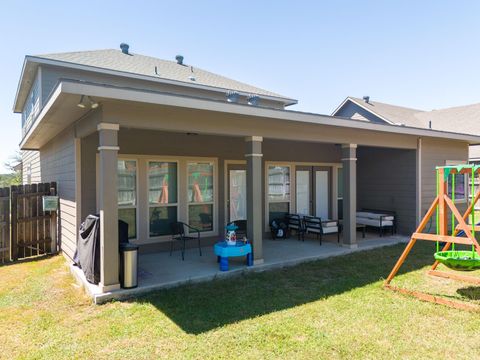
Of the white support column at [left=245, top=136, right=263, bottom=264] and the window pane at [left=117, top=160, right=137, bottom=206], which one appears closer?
the white support column at [left=245, top=136, right=263, bottom=264]

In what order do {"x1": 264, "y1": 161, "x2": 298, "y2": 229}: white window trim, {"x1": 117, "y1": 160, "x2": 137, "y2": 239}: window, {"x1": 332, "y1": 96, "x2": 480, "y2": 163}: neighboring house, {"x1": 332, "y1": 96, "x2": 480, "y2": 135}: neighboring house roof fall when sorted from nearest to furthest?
1. {"x1": 117, "y1": 160, "x2": 137, "y2": 239}: window
2. {"x1": 264, "y1": 161, "x2": 298, "y2": 229}: white window trim
3. {"x1": 332, "y1": 96, "x2": 480, "y2": 163}: neighboring house
4. {"x1": 332, "y1": 96, "x2": 480, "y2": 135}: neighboring house roof

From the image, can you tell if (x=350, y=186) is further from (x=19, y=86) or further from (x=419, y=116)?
(x=419, y=116)

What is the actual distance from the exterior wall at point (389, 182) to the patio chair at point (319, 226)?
194 cm

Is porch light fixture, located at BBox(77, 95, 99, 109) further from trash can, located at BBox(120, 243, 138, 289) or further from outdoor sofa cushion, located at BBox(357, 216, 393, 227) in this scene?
outdoor sofa cushion, located at BBox(357, 216, 393, 227)

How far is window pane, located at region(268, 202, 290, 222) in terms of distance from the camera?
8.64 m

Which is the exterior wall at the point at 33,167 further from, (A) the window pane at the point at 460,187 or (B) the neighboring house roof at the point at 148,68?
(A) the window pane at the point at 460,187

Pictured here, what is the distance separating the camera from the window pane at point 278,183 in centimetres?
859

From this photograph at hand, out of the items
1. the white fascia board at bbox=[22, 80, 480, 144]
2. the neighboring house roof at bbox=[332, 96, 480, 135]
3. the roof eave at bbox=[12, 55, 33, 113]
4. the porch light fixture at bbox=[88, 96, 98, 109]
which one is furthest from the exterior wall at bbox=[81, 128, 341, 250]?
the neighboring house roof at bbox=[332, 96, 480, 135]

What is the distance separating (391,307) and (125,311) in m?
3.26

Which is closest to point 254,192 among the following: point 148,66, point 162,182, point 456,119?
point 162,182

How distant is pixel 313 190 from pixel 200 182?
3476 millimetres

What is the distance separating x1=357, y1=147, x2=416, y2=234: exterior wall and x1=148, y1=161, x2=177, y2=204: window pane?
5.63m

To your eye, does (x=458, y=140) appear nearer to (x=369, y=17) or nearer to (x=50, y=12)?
(x=369, y=17)

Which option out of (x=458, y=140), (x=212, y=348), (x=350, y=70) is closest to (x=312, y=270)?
(x=212, y=348)
